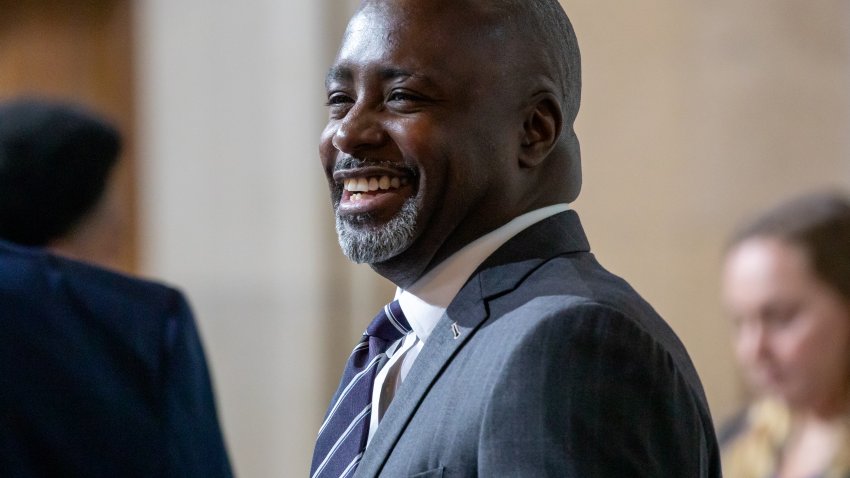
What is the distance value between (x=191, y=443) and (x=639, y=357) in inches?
59.6

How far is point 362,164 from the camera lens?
1864mm

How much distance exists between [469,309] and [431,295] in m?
0.10

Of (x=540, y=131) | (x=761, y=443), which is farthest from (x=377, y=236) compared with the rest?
(x=761, y=443)

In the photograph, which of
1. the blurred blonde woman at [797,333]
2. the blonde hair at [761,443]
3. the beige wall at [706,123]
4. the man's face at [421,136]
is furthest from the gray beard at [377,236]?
the beige wall at [706,123]

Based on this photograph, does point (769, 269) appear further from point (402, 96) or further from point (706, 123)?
point (402, 96)

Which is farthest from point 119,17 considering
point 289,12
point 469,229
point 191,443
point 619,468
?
point 619,468

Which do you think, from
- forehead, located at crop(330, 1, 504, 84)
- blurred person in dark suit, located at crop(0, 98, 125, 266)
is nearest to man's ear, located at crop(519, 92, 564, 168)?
forehead, located at crop(330, 1, 504, 84)

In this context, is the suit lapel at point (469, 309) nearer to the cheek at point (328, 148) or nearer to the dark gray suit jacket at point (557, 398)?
the dark gray suit jacket at point (557, 398)

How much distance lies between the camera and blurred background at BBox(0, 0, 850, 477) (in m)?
5.42

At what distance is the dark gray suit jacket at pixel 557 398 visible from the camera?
1.56m

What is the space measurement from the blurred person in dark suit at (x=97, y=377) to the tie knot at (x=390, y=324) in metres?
0.98

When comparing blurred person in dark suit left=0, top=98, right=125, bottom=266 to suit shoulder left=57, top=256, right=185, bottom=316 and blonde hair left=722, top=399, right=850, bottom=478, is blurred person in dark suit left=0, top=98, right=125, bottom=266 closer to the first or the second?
suit shoulder left=57, top=256, right=185, bottom=316

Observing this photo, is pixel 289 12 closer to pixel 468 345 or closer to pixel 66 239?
pixel 66 239

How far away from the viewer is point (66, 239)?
3.21 m
